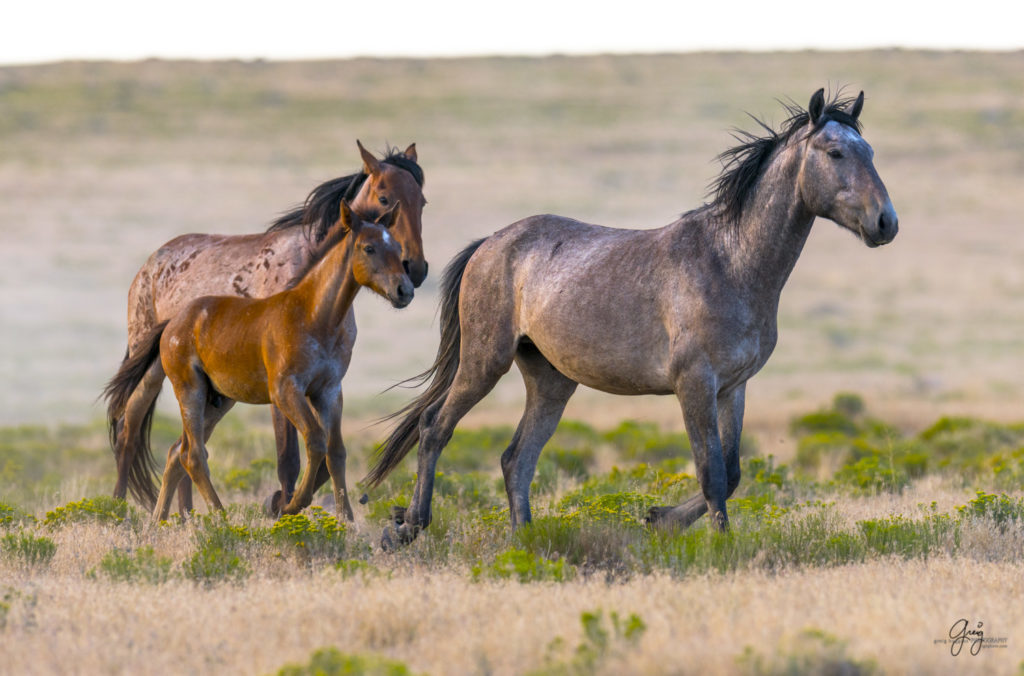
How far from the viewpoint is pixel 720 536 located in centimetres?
679

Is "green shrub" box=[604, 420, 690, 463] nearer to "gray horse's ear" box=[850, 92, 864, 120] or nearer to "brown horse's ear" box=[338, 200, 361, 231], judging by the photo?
"brown horse's ear" box=[338, 200, 361, 231]

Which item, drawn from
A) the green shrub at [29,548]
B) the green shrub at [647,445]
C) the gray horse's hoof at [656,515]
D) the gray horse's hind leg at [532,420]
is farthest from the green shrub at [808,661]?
the green shrub at [647,445]

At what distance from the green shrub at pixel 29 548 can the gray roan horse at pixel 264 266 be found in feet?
5.61

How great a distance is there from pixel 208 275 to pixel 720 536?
463 cm

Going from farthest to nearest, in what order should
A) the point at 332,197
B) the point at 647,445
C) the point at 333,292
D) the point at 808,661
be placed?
the point at 647,445 → the point at 332,197 → the point at 333,292 → the point at 808,661

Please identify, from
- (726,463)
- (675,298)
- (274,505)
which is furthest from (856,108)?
(274,505)

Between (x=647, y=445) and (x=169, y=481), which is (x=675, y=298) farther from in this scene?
(x=647, y=445)

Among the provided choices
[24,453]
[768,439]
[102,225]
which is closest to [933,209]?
[102,225]

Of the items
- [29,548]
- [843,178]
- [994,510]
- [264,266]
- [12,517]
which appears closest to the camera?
[843,178]

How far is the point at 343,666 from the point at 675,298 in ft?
11.2

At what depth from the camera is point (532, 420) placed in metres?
8.43

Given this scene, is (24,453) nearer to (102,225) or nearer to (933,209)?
(102,225)

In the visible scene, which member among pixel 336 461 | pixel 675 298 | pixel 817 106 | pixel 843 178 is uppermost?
pixel 817 106

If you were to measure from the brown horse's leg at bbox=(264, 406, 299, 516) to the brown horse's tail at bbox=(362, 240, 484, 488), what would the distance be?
0.55 meters
